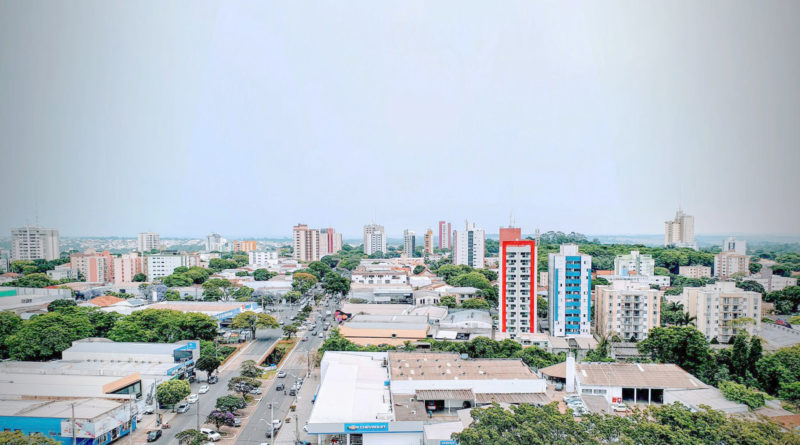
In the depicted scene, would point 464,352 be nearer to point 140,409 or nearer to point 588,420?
point 588,420

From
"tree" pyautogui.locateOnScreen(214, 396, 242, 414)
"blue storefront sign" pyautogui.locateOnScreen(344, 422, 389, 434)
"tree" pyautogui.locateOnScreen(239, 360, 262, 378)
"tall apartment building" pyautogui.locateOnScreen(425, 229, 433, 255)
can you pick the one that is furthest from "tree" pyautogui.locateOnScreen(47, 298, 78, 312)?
"tall apartment building" pyautogui.locateOnScreen(425, 229, 433, 255)

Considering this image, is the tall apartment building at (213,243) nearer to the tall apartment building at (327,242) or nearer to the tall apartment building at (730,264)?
the tall apartment building at (327,242)

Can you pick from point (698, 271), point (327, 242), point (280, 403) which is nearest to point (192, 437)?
point (280, 403)

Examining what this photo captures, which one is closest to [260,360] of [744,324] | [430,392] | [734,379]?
[430,392]

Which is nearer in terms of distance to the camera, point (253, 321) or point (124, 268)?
point (253, 321)

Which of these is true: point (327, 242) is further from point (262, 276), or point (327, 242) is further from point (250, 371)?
point (250, 371)

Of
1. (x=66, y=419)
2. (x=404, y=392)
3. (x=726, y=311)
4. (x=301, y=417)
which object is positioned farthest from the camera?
(x=726, y=311)

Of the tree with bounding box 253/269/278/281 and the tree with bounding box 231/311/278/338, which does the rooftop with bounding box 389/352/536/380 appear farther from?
the tree with bounding box 253/269/278/281
